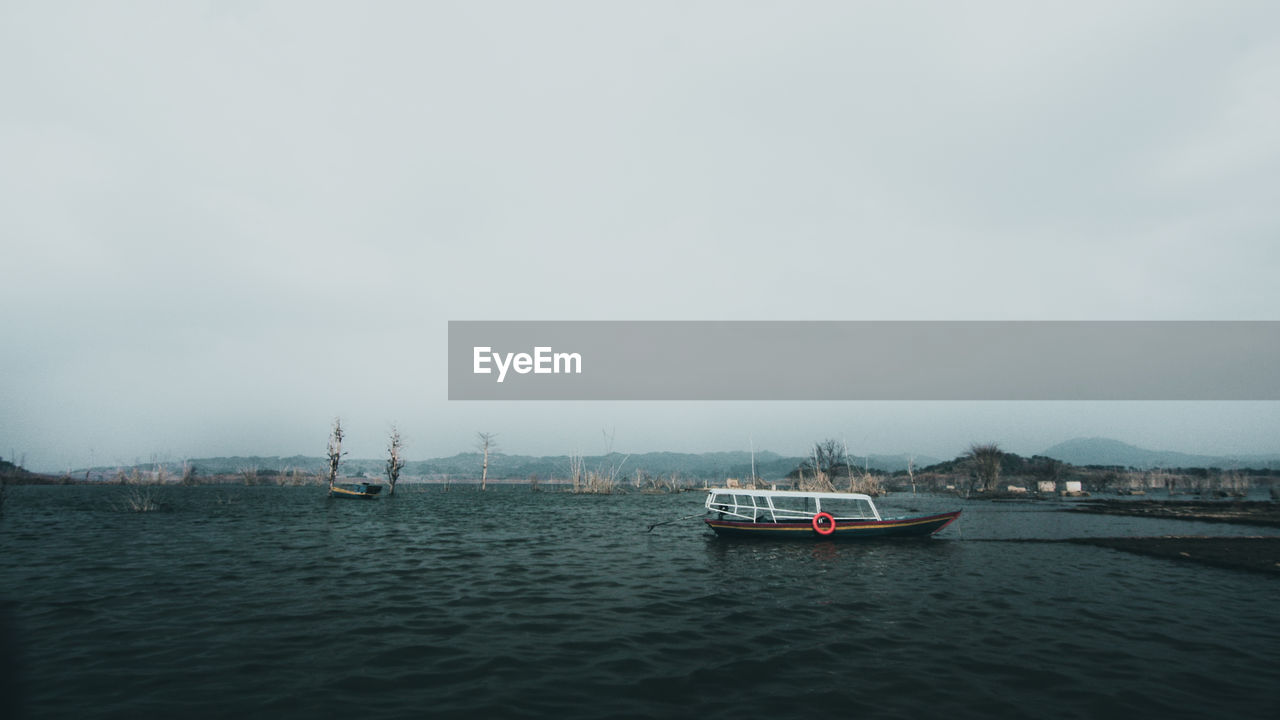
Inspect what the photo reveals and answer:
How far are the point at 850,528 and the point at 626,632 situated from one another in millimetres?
20089

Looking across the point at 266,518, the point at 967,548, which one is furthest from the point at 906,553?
the point at 266,518

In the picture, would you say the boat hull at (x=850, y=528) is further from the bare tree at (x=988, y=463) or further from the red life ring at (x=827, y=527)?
the bare tree at (x=988, y=463)

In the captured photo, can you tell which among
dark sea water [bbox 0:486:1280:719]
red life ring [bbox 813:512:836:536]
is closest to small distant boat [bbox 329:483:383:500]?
dark sea water [bbox 0:486:1280:719]

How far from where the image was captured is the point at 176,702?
8.54 m

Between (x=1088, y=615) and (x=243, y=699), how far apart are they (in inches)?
829

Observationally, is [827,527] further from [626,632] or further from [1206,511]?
[1206,511]

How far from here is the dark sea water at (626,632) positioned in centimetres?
891

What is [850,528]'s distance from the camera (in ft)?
93.0

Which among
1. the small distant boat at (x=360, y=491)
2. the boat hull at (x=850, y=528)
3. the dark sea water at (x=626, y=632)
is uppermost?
the dark sea water at (x=626, y=632)

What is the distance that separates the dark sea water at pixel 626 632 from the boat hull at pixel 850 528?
2723 mm

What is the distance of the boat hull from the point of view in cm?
2844

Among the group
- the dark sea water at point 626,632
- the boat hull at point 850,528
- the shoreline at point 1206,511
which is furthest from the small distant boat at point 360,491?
the shoreline at point 1206,511

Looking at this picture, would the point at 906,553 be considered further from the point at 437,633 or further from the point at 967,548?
the point at 437,633

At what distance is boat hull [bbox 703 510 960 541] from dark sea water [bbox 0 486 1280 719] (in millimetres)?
2723
